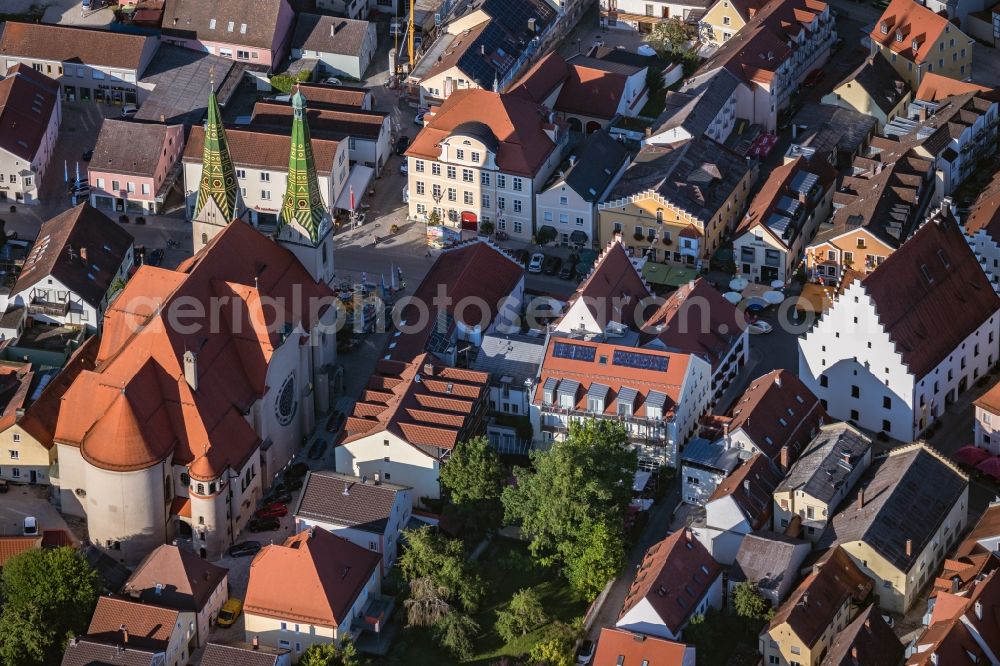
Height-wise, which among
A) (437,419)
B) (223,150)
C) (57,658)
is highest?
(223,150)

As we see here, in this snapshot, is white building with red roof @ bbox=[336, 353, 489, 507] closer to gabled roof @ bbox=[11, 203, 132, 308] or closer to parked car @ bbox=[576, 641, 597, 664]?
parked car @ bbox=[576, 641, 597, 664]

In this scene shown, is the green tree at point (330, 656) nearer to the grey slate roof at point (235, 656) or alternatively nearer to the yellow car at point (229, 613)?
the grey slate roof at point (235, 656)

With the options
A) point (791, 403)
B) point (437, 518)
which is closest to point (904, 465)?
point (791, 403)

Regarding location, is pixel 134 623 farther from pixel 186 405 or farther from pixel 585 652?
pixel 585 652

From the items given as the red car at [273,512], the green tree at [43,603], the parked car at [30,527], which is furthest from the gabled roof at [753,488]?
the parked car at [30,527]

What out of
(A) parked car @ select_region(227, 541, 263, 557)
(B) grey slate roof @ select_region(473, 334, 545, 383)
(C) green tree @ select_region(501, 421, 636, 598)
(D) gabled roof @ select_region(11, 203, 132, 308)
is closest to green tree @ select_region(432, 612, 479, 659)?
(C) green tree @ select_region(501, 421, 636, 598)

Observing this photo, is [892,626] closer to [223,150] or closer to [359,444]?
[359,444]
